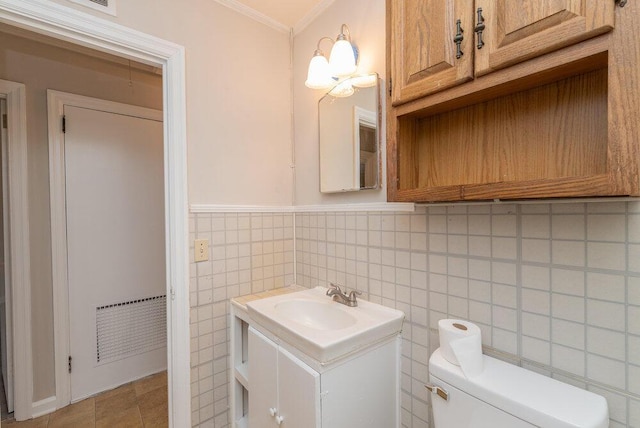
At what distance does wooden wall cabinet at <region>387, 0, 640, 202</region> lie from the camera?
552 mm

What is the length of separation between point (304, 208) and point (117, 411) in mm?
1856

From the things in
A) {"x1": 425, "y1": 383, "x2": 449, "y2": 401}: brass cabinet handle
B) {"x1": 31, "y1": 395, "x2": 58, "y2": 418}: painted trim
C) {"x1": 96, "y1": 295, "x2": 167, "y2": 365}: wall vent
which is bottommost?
{"x1": 31, "y1": 395, "x2": 58, "y2": 418}: painted trim

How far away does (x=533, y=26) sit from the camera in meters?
0.63

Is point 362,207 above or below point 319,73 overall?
below

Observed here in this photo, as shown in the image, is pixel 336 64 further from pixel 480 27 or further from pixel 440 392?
pixel 440 392

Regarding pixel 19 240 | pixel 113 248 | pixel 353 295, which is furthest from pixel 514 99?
pixel 19 240

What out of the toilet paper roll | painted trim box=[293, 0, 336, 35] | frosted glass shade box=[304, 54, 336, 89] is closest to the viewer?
the toilet paper roll

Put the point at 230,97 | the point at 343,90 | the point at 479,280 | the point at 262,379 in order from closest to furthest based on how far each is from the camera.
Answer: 1. the point at 479,280
2. the point at 262,379
3. the point at 343,90
4. the point at 230,97

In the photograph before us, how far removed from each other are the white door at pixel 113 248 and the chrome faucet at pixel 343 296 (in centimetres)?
165

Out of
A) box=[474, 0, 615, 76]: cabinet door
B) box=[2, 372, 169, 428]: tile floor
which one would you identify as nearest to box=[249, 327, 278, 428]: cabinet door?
box=[2, 372, 169, 428]: tile floor

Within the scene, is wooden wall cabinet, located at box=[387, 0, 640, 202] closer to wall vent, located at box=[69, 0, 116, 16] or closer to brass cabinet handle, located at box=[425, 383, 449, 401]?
brass cabinet handle, located at box=[425, 383, 449, 401]

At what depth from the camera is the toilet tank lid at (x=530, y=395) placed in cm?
66

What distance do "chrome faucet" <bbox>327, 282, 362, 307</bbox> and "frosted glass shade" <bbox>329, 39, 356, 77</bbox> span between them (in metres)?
1.04

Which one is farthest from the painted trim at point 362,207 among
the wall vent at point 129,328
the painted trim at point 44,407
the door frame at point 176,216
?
the painted trim at point 44,407
